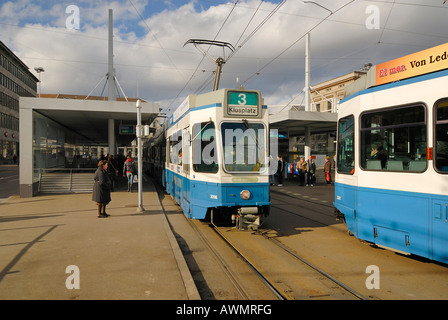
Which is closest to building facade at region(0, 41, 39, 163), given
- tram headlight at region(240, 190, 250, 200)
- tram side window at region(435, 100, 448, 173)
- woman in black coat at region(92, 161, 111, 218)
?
woman in black coat at region(92, 161, 111, 218)

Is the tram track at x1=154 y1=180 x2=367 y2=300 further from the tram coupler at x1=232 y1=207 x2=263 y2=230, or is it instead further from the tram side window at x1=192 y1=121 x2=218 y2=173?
the tram side window at x1=192 y1=121 x2=218 y2=173

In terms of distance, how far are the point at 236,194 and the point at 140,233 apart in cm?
246

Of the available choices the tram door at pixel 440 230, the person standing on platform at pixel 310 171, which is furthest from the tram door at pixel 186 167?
the person standing on platform at pixel 310 171

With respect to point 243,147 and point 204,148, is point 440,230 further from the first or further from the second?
point 204,148

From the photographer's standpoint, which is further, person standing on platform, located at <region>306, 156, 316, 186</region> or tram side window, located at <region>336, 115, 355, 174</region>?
person standing on platform, located at <region>306, 156, 316, 186</region>

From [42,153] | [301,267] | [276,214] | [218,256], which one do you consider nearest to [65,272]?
[218,256]

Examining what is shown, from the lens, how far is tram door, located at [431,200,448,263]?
16.7 feet

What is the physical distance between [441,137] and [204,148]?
4.96 meters

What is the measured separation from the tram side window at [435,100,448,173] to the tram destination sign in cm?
397

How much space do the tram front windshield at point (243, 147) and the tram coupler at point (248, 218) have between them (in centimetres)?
95

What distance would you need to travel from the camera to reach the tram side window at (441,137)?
527 centimetres

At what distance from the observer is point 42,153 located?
17047mm

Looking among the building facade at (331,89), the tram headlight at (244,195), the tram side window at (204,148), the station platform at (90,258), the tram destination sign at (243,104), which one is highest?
the building facade at (331,89)

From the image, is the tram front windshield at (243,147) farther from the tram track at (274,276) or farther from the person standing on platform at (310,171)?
the person standing on platform at (310,171)
